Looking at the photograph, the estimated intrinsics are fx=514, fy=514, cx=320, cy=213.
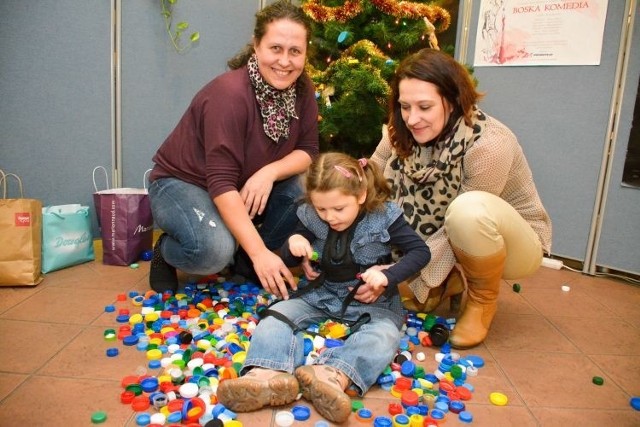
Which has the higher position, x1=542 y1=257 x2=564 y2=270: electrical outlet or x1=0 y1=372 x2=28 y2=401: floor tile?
x1=542 y1=257 x2=564 y2=270: electrical outlet

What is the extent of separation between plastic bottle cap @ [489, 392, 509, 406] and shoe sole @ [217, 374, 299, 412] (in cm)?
55

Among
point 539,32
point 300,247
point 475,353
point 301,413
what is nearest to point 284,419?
point 301,413

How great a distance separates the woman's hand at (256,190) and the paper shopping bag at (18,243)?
0.95m

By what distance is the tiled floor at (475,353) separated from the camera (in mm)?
1332

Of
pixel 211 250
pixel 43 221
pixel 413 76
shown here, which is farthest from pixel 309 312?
pixel 43 221

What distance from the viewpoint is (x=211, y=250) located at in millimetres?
1943

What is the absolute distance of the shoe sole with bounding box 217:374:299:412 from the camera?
127 centimetres

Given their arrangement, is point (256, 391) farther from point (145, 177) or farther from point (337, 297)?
point (145, 177)

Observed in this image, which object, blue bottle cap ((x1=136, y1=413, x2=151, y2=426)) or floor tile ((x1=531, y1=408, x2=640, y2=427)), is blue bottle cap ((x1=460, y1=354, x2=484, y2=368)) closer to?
floor tile ((x1=531, y1=408, x2=640, y2=427))

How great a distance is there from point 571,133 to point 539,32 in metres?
0.56

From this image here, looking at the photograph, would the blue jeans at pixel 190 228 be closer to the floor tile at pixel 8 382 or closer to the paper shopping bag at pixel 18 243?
the paper shopping bag at pixel 18 243

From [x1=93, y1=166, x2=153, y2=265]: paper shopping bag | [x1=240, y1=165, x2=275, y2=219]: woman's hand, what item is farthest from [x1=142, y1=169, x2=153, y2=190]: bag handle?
[x1=240, y1=165, x2=275, y2=219]: woman's hand

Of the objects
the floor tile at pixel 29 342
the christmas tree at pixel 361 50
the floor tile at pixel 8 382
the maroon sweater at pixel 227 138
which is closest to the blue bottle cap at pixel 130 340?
the floor tile at pixel 29 342

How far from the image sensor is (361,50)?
251cm
